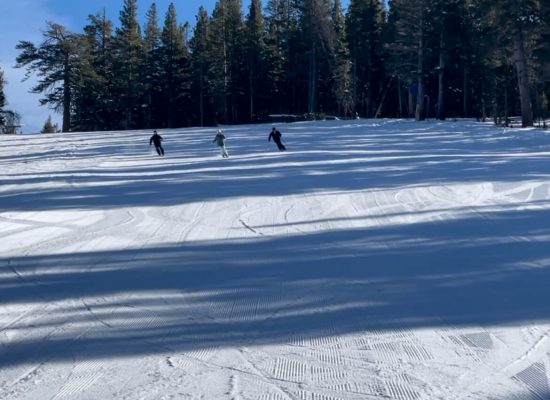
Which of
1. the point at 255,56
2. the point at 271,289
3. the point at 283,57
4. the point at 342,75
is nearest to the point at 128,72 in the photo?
the point at 255,56

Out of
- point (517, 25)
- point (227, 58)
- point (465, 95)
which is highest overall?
point (227, 58)

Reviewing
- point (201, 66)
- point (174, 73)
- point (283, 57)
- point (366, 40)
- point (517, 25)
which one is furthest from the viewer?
point (283, 57)

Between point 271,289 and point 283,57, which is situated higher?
point 283,57

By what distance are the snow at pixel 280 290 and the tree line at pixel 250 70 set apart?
4166 centimetres

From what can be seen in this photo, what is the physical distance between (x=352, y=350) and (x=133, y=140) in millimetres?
38178

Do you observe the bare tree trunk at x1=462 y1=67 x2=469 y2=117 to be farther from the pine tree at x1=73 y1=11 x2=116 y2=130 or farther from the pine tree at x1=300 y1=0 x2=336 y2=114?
the pine tree at x1=73 y1=11 x2=116 y2=130

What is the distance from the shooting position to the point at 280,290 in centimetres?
761

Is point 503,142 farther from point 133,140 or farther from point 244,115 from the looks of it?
point 244,115

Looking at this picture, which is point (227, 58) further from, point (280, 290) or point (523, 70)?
point (280, 290)

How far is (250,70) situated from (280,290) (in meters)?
64.4

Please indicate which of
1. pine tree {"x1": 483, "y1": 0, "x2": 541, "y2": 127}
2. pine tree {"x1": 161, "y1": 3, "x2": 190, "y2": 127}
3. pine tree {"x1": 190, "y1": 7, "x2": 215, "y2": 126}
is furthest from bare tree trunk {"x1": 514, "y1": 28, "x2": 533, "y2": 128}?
pine tree {"x1": 161, "y1": 3, "x2": 190, "y2": 127}

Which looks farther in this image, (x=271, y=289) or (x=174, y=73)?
(x=174, y=73)

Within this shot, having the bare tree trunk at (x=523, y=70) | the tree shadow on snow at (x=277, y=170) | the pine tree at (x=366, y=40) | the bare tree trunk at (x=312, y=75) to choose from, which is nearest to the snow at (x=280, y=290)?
the tree shadow on snow at (x=277, y=170)

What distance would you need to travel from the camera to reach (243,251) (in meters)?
9.79
